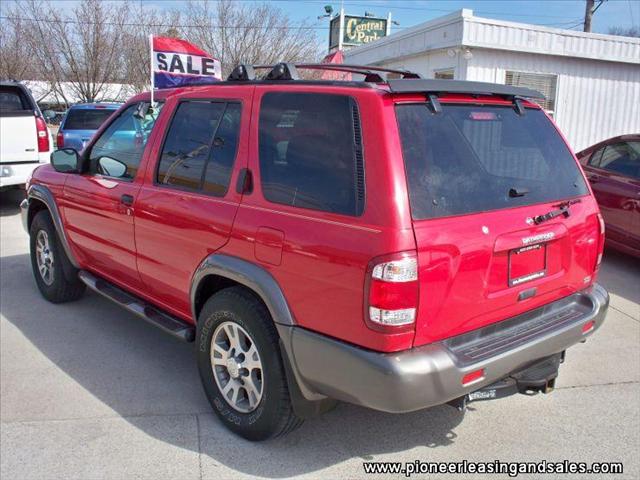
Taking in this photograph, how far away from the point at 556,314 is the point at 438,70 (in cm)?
911

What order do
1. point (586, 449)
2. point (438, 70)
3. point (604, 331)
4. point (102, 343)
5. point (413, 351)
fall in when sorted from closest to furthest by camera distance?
1. point (413, 351)
2. point (586, 449)
3. point (102, 343)
4. point (604, 331)
5. point (438, 70)

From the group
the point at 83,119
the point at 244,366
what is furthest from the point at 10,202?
the point at 244,366

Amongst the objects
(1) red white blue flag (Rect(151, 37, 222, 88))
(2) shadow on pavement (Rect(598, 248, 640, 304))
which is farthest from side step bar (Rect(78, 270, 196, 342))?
(2) shadow on pavement (Rect(598, 248, 640, 304))

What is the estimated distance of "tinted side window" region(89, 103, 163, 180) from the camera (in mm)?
3980

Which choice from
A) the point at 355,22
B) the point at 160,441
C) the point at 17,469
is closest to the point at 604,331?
the point at 160,441

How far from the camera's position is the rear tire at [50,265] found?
5.09 meters

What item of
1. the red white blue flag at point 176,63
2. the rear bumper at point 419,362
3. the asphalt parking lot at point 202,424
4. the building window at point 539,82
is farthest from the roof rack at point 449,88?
the building window at point 539,82

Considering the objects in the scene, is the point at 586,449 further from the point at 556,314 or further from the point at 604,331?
the point at 604,331

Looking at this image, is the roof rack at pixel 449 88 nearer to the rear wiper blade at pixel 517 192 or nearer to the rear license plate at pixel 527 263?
the rear wiper blade at pixel 517 192

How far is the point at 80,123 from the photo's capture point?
12.2m

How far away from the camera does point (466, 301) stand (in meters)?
2.59

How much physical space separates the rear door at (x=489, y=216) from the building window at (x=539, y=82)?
859cm

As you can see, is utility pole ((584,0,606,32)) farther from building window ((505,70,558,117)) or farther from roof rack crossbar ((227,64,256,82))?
roof rack crossbar ((227,64,256,82))

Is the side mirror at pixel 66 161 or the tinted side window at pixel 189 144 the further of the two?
the side mirror at pixel 66 161
